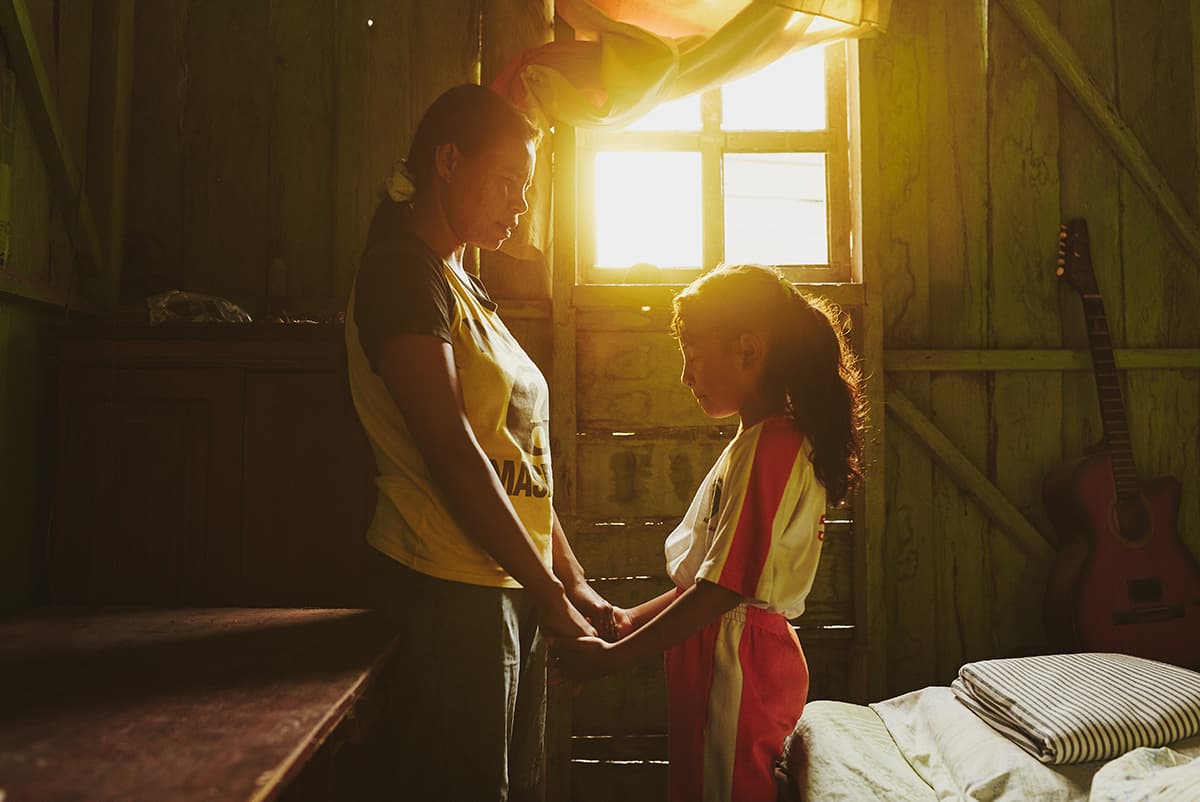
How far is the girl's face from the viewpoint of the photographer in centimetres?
165

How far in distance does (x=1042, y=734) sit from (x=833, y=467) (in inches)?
32.6

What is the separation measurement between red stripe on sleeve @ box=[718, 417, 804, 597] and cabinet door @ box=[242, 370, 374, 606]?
1100 mm

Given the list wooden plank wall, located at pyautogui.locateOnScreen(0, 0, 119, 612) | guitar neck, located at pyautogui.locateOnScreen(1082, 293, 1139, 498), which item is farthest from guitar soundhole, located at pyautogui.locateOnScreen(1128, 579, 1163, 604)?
wooden plank wall, located at pyautogui.locateOnScreen(0, 0, 119, 612)

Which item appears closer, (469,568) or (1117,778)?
(469,568)

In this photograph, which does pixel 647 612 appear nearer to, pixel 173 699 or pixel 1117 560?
pixel 173 699

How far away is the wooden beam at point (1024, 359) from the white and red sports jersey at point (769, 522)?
1636 millimetres

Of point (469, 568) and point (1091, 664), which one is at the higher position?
point (469, 568)

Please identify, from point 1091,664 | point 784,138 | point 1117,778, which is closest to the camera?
point 1117,778

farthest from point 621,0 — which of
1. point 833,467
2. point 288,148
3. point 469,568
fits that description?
point 469,568

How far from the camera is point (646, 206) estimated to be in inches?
126

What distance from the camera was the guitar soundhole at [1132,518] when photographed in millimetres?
2771

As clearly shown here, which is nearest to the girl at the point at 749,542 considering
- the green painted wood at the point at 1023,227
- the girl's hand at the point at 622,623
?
the girl's hand at the point at 622,623

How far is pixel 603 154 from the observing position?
3189 mm

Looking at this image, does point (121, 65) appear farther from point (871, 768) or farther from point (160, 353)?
point (871, 768)
